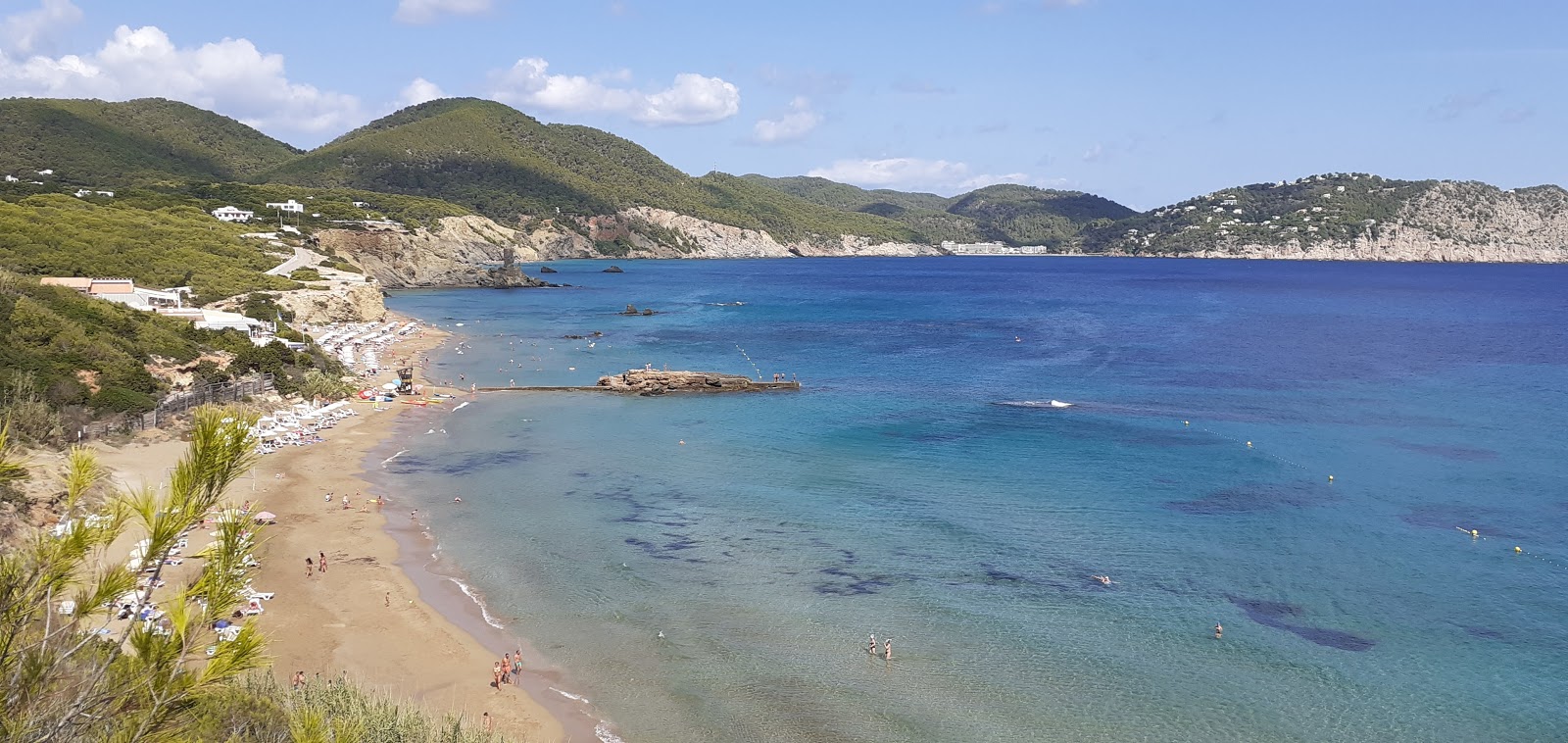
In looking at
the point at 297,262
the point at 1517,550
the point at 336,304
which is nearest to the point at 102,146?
the point at 297,262

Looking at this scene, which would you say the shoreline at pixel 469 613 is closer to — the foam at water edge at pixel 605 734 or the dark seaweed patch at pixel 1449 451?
the foam at water edge at pixel 605 734

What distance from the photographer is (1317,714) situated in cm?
2061

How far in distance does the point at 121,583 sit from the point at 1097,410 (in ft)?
166

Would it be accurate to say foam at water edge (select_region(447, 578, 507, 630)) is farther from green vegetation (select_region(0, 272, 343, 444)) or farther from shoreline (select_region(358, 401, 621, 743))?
green vegetation (select_region(0, 272, 343, 444))

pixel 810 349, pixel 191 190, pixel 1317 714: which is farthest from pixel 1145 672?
pixel 191 190

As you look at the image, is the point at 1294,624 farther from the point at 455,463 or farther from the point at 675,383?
the point at 675,383

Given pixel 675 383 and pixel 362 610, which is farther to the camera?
pixel 675 383

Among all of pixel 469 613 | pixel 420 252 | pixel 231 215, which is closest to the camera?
pixel 469 613

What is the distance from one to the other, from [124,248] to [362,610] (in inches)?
2510

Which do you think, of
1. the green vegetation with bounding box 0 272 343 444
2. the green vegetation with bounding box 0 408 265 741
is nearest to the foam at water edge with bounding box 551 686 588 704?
the green vegetation with bounding box 0 408 265 741

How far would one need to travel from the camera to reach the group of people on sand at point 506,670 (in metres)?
21.7

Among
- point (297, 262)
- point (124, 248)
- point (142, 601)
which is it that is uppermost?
point (124, 248)

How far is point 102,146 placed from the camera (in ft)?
526

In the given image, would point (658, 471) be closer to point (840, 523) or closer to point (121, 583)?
point (840, 523)
